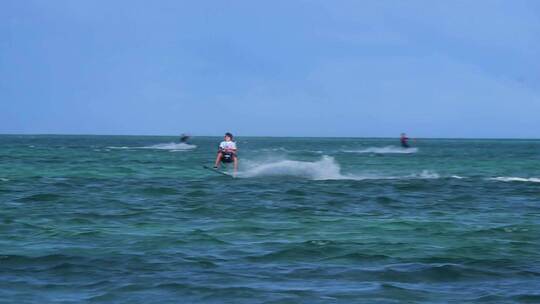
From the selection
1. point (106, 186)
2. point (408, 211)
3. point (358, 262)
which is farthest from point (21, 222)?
point (106, 186)

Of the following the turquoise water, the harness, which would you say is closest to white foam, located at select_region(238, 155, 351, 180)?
the harness

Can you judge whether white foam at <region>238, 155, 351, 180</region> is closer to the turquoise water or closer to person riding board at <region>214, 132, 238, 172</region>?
person riding board at <region>214, 132, 238, 172</region>

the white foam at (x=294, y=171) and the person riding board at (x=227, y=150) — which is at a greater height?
the person riding board at (x=227, y=150)

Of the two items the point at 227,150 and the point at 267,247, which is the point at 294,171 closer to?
the point at 227,150

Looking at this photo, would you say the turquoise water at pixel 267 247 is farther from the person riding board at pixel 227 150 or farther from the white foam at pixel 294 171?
the white foam at pixel 294 171

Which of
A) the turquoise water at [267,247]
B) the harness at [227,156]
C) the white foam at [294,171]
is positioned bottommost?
the turquoise water at [267,247]

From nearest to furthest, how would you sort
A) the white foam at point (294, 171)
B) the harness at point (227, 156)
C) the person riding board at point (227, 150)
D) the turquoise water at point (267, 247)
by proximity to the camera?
1. the turquoise water at point (267, 247)
2. the person riding board at point (227, 150)
3. the harness at point (227, 156)
4. the white foam at point (294, 171)

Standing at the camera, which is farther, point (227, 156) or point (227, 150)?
point (227, 156)

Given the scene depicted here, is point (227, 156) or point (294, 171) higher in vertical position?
point (227, 156)

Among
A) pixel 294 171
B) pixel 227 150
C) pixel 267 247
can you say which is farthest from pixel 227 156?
pixel 267 247

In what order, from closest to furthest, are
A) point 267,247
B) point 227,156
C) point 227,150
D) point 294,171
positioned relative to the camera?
1. point 267,247
2. point 227,150
3. point 227,156
4. point 294,171

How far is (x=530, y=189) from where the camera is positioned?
25.5m

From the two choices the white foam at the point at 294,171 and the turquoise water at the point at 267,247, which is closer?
the turquoise water at the point at 267,247

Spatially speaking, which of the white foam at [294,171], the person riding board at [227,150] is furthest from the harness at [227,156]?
the white foam at [294,171]
